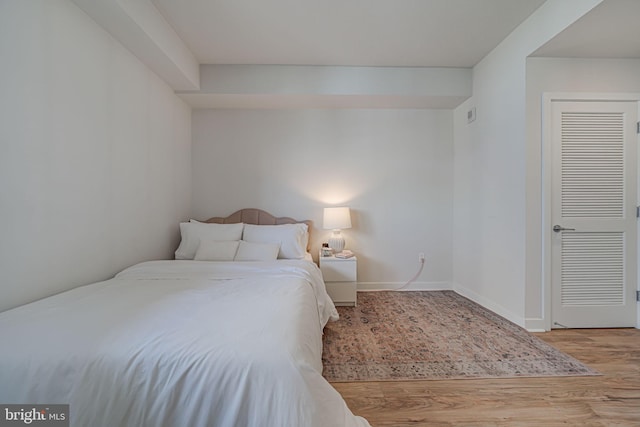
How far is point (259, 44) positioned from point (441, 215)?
9.96 ft

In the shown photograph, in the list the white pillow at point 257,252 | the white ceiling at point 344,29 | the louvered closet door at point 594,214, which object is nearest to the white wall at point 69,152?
the white ceiling at point 344,29

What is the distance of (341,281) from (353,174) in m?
1.45

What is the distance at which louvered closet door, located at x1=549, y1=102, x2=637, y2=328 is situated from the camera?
8.59ft

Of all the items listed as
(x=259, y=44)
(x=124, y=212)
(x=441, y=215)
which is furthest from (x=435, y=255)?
(x=124, y=212)

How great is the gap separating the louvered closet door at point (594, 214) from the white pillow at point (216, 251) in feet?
9.93

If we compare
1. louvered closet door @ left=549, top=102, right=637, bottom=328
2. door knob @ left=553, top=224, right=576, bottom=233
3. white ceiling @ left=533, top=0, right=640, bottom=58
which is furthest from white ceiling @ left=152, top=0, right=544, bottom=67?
door knob @ left=553, top=224, right=576, bottom=233

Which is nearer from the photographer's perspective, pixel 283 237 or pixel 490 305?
pixel 490 305

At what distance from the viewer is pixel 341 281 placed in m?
3.33

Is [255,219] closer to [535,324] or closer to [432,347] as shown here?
[432,347]

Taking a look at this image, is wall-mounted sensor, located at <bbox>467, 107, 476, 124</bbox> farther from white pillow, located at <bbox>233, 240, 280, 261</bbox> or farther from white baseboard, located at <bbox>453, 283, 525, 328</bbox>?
white pillow, located at <bbox>233, 240, 280, 261</bbox>

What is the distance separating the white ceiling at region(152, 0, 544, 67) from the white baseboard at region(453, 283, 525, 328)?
2.69m

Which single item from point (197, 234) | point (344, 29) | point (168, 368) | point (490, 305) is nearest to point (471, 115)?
point (344, 29)

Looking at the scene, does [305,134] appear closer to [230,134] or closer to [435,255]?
[230,134]

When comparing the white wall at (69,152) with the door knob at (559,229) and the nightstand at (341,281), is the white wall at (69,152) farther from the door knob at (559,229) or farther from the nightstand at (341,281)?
the door knob at (559,229)
